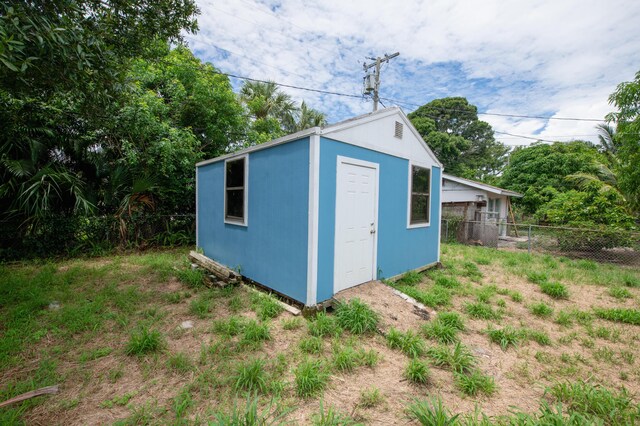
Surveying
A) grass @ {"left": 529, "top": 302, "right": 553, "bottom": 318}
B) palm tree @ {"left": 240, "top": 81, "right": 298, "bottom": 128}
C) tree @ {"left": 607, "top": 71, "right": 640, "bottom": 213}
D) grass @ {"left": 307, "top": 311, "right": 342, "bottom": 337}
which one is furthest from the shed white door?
palm tree @ {"left": 240, "top": 81, "right": 298, "bottom": 128}

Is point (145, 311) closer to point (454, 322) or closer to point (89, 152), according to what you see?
point (454, 322)

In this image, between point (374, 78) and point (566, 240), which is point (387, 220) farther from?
point (374, 78)

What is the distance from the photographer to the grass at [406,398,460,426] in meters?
1.86

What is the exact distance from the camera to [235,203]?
207 inches

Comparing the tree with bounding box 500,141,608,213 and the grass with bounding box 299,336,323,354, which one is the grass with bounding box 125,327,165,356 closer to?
the grass with bounding box 299,336,323,354

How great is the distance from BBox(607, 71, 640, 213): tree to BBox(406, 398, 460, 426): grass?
7026 mm

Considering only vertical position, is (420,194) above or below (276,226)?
above

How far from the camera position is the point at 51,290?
178 inches

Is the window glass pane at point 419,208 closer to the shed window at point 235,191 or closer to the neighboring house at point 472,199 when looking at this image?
the shed window at point 235,191

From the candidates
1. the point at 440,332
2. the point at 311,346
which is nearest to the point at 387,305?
the point at 440,332

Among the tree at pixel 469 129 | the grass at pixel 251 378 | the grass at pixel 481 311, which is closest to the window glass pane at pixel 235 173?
the grass at pixel 251 378

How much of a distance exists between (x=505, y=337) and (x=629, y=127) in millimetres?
5663

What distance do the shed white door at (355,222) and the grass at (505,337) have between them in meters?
1.84

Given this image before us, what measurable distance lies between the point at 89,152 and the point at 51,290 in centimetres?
390
